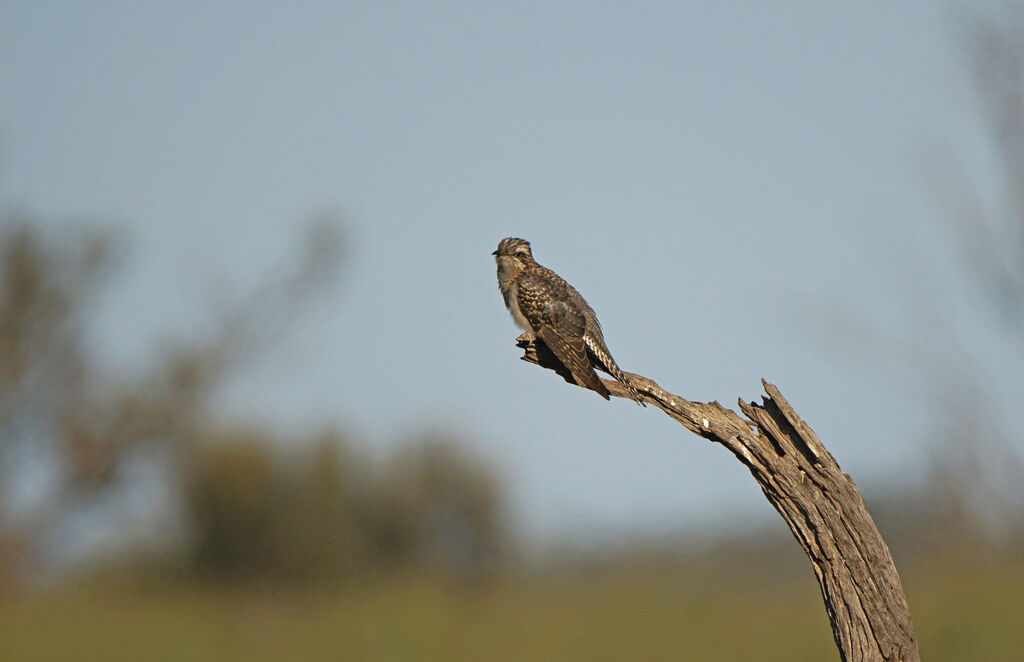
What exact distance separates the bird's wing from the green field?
1348 centimetres

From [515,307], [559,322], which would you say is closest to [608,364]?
[559,322]

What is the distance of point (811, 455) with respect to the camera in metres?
4.75

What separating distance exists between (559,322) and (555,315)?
0.11 metres

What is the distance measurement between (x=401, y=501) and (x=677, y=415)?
25.2 m

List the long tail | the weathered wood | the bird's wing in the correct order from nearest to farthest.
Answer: the weathered wood
the long tail
the bird's wing

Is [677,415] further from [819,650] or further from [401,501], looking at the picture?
[401,501]

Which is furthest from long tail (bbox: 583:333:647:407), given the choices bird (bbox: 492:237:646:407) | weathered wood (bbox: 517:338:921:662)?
weathered wood (bbox: 517:338:921:662)

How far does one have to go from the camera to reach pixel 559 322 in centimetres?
730

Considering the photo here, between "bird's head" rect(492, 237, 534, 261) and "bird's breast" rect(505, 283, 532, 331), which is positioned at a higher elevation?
"bird's head" rect(492, 237, 534, 261)

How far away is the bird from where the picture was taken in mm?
6355

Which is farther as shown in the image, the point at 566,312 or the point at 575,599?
the point at 575,599

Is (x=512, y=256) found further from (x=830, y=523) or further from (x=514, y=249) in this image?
(x=830, y=523)

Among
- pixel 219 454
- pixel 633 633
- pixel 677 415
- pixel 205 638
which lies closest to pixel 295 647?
pixel 205 638

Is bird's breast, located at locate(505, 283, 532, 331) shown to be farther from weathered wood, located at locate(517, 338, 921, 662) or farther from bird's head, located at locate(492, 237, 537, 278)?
weathered wood, located at locate(517, 338, 921, 662)
